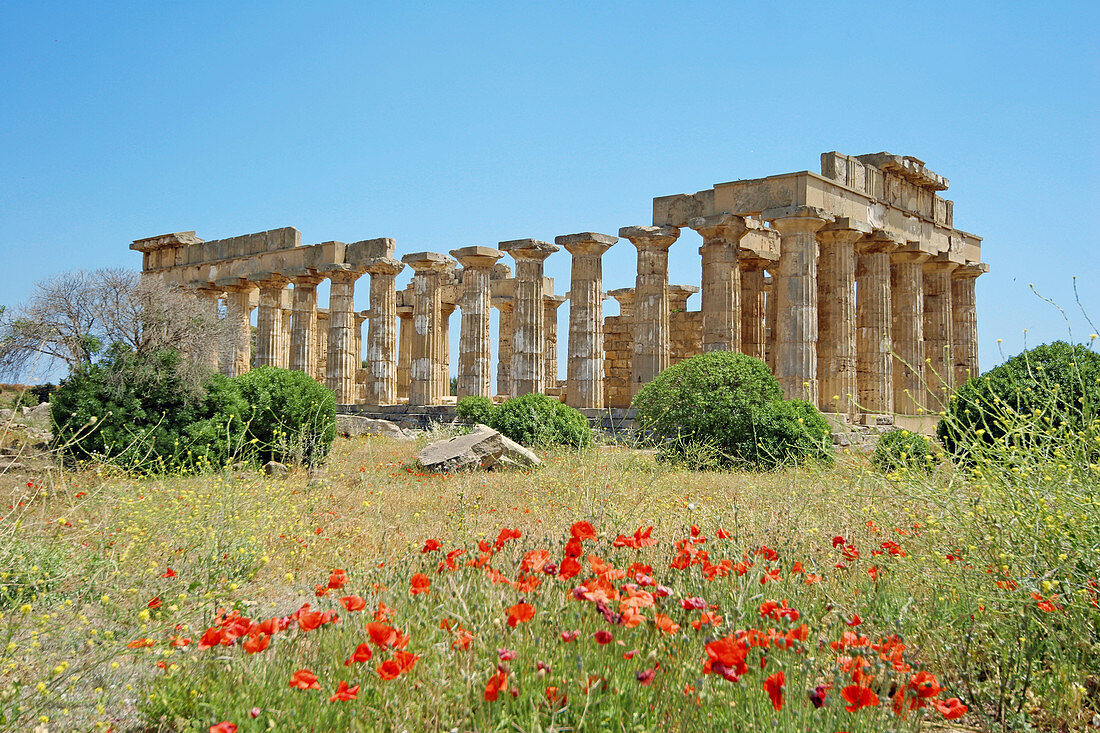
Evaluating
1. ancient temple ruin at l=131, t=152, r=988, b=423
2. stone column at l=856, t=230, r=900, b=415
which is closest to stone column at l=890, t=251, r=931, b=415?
ancient temple ruin at l=131, t=152, r=988, b=423

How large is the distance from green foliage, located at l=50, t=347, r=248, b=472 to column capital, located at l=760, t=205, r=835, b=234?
1164 cm

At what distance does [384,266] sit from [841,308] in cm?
1274

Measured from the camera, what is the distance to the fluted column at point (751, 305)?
21922mm

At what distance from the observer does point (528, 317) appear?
2136 centimetres

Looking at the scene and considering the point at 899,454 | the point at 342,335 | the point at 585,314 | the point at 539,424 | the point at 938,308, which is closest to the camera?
the point at 899,454

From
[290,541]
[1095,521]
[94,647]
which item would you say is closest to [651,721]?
[1095,521]

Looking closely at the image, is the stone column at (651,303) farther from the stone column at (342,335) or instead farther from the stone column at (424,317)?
the stone column at (342,335)

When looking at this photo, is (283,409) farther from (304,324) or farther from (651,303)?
(304,324)

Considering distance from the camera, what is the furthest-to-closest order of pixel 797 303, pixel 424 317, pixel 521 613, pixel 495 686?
1. pixel 424 317
2. pixel 797 303
3. pixel 521 613
4. pixel 495 686

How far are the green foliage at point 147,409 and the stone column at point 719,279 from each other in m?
10.8

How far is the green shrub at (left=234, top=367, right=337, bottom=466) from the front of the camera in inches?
478

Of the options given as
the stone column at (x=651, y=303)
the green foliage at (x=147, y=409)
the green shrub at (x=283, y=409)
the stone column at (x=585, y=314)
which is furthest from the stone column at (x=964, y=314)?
the green foliage at (x=147, y=409)

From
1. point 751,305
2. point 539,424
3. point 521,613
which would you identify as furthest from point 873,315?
point 521,613

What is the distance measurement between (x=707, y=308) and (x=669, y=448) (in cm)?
735
